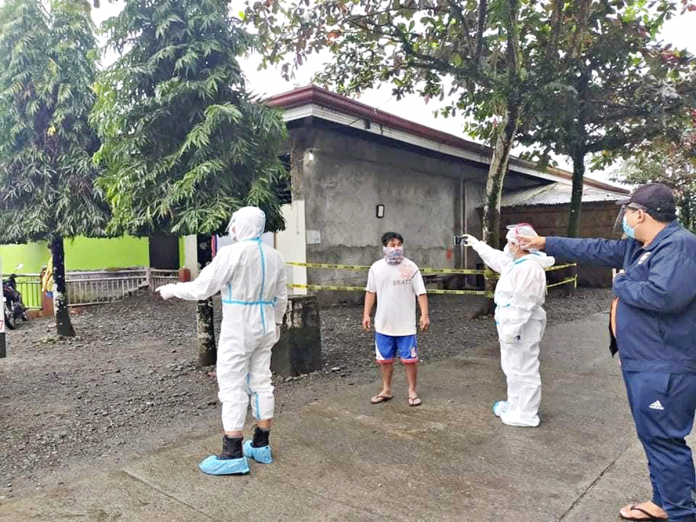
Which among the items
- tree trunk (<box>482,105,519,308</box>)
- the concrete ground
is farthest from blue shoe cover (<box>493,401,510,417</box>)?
tree trunk (<box>482,105,519,308</box>)

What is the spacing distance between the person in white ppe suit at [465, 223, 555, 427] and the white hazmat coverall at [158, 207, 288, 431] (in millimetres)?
1813

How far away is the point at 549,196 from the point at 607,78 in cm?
693

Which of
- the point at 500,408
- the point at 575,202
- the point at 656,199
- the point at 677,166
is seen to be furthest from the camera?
the point at 677,166

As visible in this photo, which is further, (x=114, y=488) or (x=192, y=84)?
(x=192, y=84)

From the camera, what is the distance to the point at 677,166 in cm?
1883

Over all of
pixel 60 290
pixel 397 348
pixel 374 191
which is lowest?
pixel 397 348

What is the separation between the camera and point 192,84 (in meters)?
5.65

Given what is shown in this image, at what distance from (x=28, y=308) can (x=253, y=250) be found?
1008cm

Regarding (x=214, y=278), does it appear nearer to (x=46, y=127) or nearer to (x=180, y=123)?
(x=180, y=123)

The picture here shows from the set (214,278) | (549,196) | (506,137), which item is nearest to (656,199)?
(214,278)

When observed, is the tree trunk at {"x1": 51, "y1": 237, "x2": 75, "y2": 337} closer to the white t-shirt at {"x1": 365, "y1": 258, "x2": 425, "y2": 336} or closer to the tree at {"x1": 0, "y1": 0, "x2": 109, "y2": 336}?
the tree at {"x1": 0, "y1": 0, "x2": 109, "y2": 336}

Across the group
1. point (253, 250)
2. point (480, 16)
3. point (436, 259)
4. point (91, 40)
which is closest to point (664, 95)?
point (480, 16)

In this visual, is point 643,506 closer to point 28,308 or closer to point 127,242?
point 28,308

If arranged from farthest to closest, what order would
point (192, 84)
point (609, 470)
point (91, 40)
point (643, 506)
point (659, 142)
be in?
point (659, 142) → point (91, 40) → point (192, 84) → point (609, 470) → point (643, 506)
